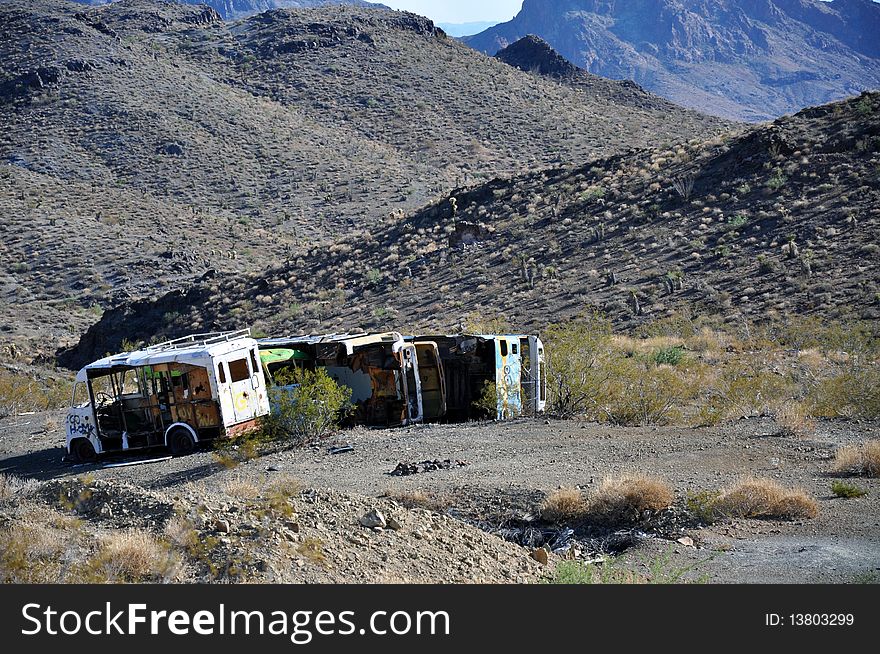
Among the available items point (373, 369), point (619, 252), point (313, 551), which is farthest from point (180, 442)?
point (619, 252)

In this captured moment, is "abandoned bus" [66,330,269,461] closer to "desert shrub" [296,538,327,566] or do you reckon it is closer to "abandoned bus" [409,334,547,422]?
"abandoned bus" [409,334,547,422]

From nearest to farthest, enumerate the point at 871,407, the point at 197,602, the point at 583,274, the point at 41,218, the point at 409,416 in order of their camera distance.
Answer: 1. the point at 197,602
2. the point at 871,407
3. the point at 409,416
4. the point at 583,274
5. the point at 41,218

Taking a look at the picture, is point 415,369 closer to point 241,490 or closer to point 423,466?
point 423,466

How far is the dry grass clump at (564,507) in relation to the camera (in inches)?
412

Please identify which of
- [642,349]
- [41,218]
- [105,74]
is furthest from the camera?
[105,74]

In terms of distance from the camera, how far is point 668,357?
84.2ft

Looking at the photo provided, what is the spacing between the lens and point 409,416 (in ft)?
60.8

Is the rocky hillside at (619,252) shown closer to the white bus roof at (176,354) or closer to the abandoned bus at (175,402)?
the abandoned bus at (175,402)

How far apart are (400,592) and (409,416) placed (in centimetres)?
1191

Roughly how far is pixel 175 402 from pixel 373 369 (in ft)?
12.9

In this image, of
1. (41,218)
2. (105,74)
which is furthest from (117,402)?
(105,74)

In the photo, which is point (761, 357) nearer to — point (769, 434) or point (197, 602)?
point (769, 434)

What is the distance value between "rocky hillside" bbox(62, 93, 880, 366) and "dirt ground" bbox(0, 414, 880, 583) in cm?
1726

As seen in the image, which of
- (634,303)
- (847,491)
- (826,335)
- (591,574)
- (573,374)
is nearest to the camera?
(591,574)
